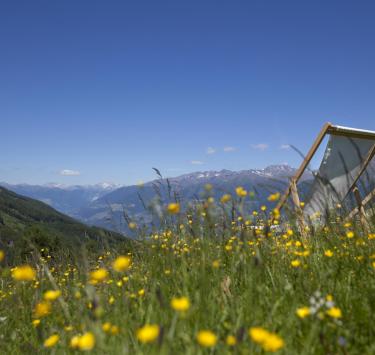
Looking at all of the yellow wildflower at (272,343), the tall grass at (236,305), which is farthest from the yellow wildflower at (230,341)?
the yellow wildflower at (272,343)

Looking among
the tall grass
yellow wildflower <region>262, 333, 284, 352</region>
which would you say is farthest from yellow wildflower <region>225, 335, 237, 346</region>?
yellow wildflower <region>262, 333, 284, 352</region>

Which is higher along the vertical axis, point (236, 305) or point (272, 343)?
point (272, 343)

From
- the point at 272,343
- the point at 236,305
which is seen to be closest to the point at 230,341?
the point at 272,343

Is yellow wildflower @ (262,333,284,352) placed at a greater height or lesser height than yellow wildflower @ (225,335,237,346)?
greater

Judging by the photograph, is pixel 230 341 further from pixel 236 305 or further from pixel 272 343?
pixel 236 305

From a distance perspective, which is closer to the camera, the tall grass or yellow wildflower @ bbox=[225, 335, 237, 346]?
yellow wildflower @ bbox=[225, 335, 237, 346]

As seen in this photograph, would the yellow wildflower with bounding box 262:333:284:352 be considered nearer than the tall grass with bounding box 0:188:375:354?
Yes

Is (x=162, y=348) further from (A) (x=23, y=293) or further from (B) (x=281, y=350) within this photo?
(A) (x=23, y=293)

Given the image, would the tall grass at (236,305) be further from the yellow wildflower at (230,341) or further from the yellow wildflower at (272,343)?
the yellow wildflower at (272,343)

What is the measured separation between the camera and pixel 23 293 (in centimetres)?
332

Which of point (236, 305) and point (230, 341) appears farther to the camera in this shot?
point (236, 305)

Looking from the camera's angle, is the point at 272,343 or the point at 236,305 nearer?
the point at 272,343

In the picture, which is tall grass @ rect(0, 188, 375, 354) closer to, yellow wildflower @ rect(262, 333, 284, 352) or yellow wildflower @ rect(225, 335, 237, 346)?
yellow wildflower @ rect(225, 335, 237, 346)

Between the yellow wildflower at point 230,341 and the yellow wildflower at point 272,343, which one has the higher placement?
the yellow wildflower at point 272,343
